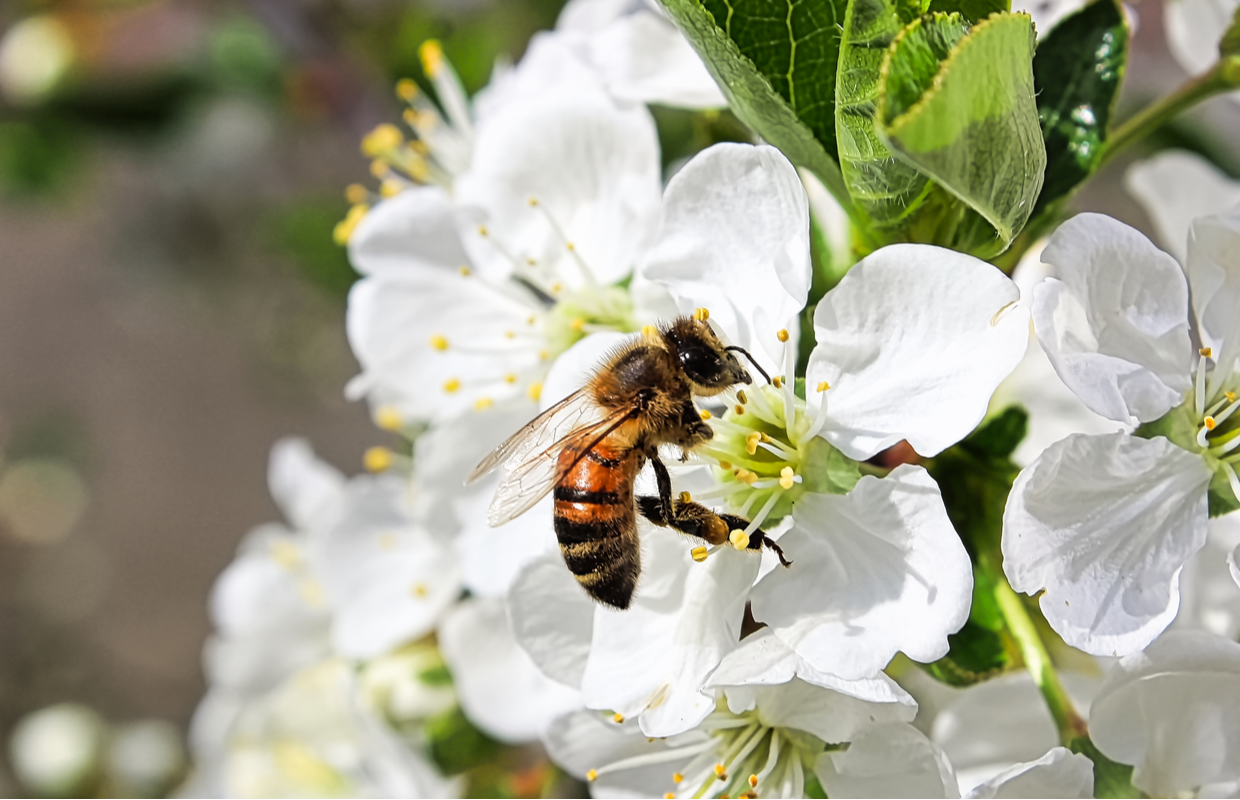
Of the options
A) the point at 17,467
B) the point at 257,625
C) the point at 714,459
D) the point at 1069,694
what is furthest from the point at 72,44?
the point at 1069,694

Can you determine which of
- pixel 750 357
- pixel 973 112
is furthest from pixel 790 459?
pixel 973 112

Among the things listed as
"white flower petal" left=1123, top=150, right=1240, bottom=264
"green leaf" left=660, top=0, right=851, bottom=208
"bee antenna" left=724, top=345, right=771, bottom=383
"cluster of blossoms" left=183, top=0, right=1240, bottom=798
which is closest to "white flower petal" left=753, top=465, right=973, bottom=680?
"cluster of blossoms" left=183, top=0, right=1240, bottom=798

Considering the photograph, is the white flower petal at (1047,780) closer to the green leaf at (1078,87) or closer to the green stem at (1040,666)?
the green stem at (1040,666)

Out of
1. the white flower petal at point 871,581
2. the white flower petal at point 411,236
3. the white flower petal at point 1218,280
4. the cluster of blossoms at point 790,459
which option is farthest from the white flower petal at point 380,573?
the white flower petal at point 1218,280

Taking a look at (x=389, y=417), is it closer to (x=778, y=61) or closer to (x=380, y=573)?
(x=380, y=573)

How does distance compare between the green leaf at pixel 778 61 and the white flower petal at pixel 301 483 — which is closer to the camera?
the green leaf at pixel 778 61

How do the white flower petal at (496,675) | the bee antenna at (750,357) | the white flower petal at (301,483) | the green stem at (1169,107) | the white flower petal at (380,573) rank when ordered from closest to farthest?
the bee antenna at (750,357)
the green stem at (1169,107)
the white flower petal at (496,675)
the white flower petal at (380,573)
the white flower petal at (301,483)
